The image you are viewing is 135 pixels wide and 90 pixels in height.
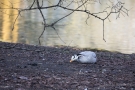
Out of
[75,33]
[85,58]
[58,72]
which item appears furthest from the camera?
[75,33]

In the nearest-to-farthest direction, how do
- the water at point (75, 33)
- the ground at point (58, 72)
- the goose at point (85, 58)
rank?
the ground at point (58, 72) → the goose at point (85, 58) → the water at point (75, 33)

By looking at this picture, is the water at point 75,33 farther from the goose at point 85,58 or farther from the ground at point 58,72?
the goose at point 85,58

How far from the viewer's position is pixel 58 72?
A: 6.46m

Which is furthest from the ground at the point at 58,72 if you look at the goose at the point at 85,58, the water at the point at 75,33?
the water at the point at 75,33

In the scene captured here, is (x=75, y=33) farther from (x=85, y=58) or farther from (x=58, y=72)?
(x=58, y=72)

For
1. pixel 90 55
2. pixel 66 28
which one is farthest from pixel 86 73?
pixel 66 28

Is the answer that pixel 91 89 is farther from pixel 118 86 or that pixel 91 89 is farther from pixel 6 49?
pixel 6 49

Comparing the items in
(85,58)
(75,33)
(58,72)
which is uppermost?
(75,33)

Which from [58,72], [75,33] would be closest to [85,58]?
[58,72]

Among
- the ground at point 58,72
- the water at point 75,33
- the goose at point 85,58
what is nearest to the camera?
the ground at point 58,72

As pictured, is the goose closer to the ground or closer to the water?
the ground

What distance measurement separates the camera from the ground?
552cm

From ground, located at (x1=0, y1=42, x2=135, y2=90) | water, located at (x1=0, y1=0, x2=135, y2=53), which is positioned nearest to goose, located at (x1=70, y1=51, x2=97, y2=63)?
Result: ground, located at (x1=0, y1=42, x2=135, y2=90)

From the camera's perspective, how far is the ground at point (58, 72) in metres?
5.52
